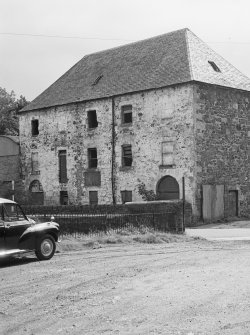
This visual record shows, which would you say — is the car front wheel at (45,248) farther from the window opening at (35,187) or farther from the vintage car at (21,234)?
the window opening at (35,187)

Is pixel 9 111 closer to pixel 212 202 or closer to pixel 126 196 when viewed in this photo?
pixel 126 196

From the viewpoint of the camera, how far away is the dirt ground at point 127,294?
780 cm

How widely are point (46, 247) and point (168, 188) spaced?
65.7 feet

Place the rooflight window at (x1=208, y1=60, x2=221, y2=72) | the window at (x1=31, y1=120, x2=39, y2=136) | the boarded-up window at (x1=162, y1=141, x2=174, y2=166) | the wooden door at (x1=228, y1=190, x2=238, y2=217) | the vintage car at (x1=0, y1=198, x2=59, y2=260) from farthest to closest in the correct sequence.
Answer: the window at (x1=31, y1=120, x2=39, y2=136), the rooflight window at (x1=208, y1=60, x2=221, y2=72), the wooden door at (x1=228, y1=190, x2=238, y2=217), the boarded-up window at (x1=162, y1=141, x2=174, y2=166), the vintage car at (x1=0, y1=198, x2=59, y2=260)

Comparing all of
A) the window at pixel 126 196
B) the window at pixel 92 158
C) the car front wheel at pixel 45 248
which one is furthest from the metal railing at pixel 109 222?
the window at pixel 92 158

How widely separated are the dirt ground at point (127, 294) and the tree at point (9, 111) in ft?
162

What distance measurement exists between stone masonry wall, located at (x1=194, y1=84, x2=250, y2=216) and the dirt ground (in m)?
18.5

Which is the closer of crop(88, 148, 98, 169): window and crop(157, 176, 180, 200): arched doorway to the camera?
crop(157, 176, 180, 200): arched doorway

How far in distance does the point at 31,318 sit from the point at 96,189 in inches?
1203

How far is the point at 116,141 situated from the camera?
38.3 m

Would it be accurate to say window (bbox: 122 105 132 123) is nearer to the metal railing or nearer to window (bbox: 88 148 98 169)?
window (bbox: 88 148 98 169)

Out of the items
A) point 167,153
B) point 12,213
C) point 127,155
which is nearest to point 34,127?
point 127,155

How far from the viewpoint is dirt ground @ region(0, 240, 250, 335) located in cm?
780

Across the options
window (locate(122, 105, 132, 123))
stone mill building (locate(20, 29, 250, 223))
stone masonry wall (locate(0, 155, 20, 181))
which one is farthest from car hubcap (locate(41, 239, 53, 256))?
stone masonry wall (locate(0, 155, 20, 181))
